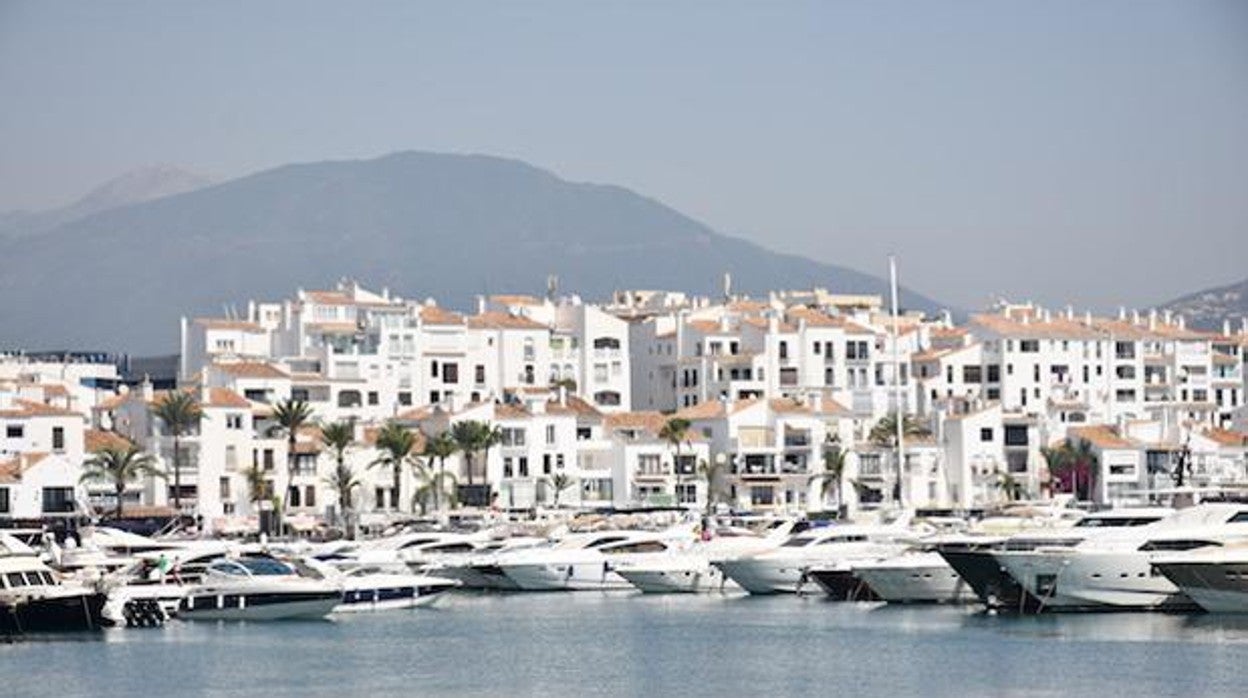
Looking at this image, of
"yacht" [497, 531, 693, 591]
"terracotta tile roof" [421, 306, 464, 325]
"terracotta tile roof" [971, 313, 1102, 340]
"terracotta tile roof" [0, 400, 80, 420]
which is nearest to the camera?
"yacht" [497, 531, 693, 591]

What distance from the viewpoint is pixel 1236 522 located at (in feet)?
149

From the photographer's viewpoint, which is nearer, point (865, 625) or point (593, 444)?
point (865, 625)

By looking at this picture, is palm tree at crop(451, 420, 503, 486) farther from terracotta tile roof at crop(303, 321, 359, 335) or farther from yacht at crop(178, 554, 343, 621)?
yacht at crop(178, 554, 343, 621)

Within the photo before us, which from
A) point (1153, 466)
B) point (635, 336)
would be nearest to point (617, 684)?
point (1153, 466)

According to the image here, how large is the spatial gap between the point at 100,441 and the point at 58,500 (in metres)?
5.12

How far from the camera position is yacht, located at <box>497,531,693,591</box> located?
190 feet

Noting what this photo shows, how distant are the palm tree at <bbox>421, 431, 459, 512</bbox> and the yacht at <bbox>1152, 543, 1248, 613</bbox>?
3788 centimetres

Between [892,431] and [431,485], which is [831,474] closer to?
[892,431]

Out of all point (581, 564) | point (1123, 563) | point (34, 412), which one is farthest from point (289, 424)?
point (1123, 563)

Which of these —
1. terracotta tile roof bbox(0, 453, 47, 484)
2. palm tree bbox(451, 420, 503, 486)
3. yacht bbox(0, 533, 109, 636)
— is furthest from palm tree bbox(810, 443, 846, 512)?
yacht bbox(0, 533, 109, 636)

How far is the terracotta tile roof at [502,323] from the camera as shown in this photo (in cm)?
9769

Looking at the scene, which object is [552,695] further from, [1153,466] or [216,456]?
[1153,466]

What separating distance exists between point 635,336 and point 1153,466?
72.9ft

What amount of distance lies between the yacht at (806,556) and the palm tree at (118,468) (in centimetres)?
2271
